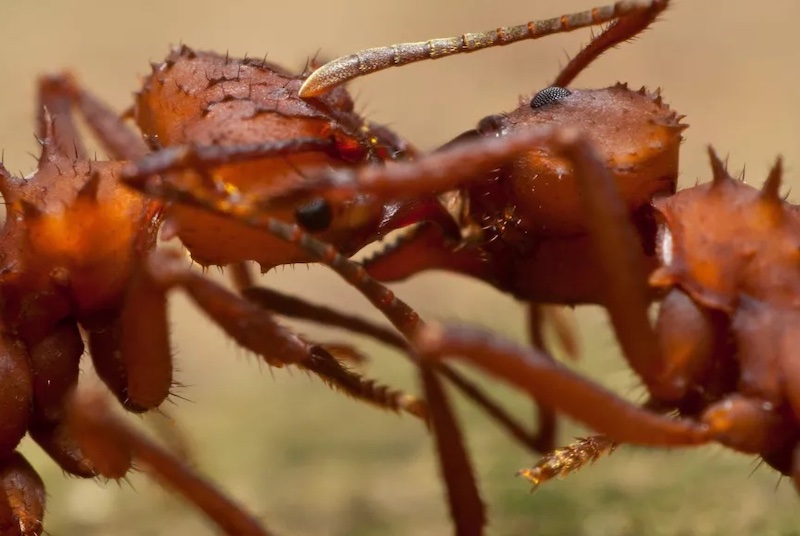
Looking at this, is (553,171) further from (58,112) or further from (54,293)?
(58,112)

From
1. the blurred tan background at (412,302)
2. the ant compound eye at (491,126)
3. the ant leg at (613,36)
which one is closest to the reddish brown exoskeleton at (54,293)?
the blurred tan background at (412,302)

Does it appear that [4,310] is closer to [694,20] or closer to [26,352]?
[26,352]

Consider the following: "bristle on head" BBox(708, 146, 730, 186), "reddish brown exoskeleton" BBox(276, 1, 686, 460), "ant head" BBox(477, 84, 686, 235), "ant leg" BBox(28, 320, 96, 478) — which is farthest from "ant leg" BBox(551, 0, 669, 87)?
"ant leg" BBox(28, 320, 96, 478)

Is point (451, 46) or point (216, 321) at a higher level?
point (451, 46)

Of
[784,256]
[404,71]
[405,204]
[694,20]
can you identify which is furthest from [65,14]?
[784,256]

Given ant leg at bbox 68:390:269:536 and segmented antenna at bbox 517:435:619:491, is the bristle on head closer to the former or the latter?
segmented antenna at bbox 517:435:619:491

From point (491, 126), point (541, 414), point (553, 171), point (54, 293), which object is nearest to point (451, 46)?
point (491, 126)

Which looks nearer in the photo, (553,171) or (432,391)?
(432,391)
